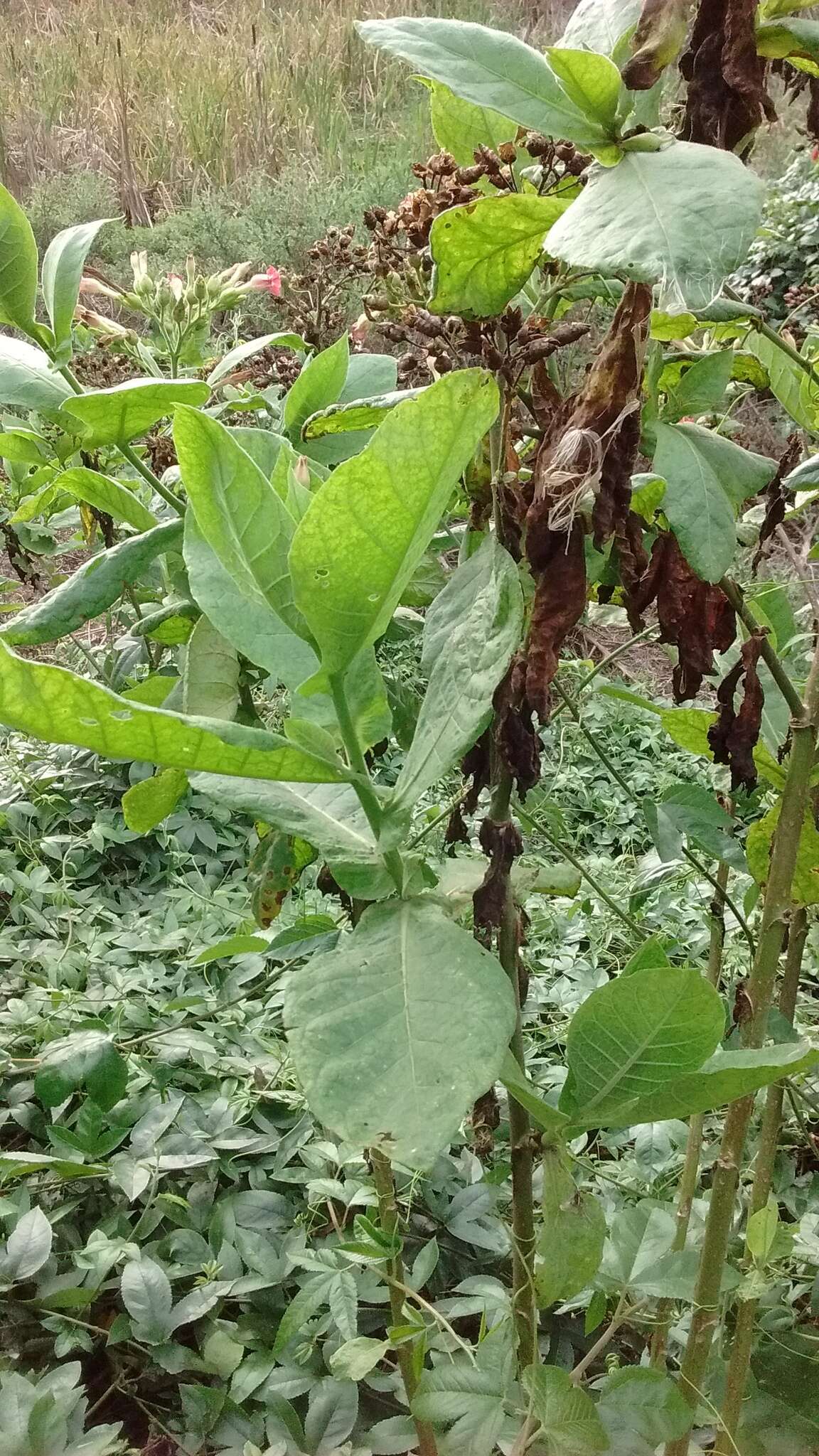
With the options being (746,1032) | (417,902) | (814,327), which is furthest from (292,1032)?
(814,327)

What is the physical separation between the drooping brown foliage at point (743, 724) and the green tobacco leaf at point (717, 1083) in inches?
6.3

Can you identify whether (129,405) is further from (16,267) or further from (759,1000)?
(759,1000)

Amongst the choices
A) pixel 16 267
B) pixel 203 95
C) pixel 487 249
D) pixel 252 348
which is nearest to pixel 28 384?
pixel 16 267

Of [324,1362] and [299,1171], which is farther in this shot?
[299,1171]

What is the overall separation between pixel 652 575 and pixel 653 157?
18 cm

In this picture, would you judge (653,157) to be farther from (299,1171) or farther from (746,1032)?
(299,1171)

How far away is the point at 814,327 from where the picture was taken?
2.25 feet

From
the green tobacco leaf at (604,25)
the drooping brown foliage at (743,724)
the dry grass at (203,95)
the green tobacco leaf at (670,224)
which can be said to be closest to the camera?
the green tobacco leaf at (670,224)

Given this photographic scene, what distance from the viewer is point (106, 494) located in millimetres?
554

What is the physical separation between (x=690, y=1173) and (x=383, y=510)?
2.05 feet

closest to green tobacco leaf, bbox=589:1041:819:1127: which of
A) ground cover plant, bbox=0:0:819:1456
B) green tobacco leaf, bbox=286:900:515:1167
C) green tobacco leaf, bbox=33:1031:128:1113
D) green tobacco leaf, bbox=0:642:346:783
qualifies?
ground cover plant, bbox=0:0:819:1456

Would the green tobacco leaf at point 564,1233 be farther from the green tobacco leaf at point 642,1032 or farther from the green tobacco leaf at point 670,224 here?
the green tobacco leaf at point 670,224

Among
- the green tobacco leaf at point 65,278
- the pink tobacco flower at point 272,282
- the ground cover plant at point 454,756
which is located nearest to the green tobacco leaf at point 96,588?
the ground cover plant at point 454,756

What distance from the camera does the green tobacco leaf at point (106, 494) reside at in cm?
53
